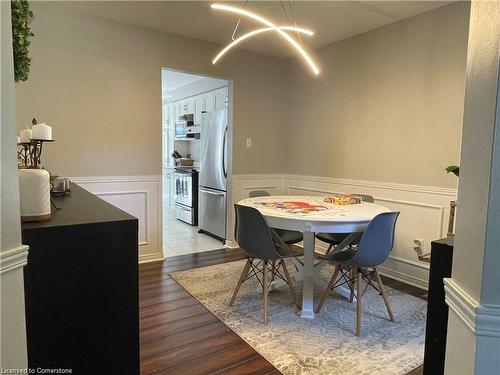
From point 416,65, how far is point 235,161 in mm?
2223

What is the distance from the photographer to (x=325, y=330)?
7.56 ft

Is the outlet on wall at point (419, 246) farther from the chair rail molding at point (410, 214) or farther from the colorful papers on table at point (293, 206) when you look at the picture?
the colorful papers on table at point (293, 206)

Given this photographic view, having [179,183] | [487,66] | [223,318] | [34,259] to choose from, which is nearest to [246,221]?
[223,318]

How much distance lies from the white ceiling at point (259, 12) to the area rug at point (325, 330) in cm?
248

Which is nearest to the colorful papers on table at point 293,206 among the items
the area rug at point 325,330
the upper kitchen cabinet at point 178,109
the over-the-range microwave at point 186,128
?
the area rug at point 325,330

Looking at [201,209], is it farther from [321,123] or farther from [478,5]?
[478,5]

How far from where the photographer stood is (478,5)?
84cm

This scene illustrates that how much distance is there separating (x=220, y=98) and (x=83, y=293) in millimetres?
4020

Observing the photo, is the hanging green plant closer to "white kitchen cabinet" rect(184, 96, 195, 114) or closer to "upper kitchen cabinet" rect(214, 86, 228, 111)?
"upper kitchen cabinet" rect(214, 86, 228, 111)

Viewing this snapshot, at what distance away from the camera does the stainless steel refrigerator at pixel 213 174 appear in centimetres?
441

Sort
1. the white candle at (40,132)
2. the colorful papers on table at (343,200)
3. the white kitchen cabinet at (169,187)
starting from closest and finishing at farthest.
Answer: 1. the white candle at (40,132)
2. the colorful papers on table at (343,200)
3. the white kitchen cabinet at (169,187)

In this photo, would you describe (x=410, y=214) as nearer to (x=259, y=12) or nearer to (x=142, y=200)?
(x=259, y=12)

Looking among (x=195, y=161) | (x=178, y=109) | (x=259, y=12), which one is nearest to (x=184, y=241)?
(x=195, y=161)

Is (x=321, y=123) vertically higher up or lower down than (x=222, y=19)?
lower down
